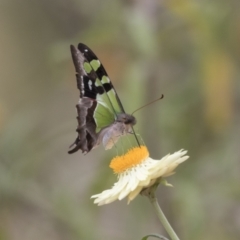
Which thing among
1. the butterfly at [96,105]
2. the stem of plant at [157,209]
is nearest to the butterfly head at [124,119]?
the butterfly at [96,105]

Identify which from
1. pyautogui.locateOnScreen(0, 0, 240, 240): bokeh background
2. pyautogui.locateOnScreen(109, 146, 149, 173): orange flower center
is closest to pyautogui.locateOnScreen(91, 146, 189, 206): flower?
pyautogui.locateOnScreen(109, 146, 149, 173): orange flower center

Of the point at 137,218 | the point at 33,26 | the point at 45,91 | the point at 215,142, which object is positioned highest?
the point at 33,26

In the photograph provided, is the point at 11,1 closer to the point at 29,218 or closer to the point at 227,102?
the point at 29,218

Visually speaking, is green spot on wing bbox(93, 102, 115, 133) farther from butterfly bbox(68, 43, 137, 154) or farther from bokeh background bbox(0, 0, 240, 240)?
bokeh background bbox(0, 0, 240, 240)

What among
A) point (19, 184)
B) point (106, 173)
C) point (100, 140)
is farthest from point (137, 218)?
point (100, 140)

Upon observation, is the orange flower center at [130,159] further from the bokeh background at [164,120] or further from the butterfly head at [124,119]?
the bokeh background at [164,120]

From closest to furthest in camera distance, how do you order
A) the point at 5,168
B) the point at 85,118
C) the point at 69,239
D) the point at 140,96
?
the point at 85,118 → the point at 140,96 → the point at 5,168 → the point at 69,239

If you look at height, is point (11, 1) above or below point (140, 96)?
above
